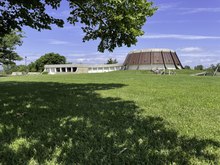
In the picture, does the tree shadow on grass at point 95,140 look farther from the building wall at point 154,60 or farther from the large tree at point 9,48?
the building wall at point 154,60

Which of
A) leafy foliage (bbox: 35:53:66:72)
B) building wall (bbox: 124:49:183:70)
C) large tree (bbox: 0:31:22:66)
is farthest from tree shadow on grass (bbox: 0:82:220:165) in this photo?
leafy foliage (bbox: 35:53:66:72)

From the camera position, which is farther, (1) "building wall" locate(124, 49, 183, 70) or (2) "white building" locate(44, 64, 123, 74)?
(2) "white building" locate(44, 64, 123, 74)

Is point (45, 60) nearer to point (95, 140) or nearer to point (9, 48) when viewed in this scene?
point (9, 48)

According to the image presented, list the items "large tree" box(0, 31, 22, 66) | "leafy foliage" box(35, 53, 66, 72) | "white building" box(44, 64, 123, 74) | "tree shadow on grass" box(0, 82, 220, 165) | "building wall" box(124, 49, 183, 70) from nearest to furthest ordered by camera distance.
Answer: "tree shadow on grass" box(0, 82, 220, 165) → "large tree" box(0, 31, 22, 66) → "building wall" box(124, 49, 183, 70) → "white building" box(44, 64, 123, 74) → "leafy foliage" box(35, 53, 66, 72)

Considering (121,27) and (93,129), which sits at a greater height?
(121,27)

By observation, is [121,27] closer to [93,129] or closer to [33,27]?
[33,27]

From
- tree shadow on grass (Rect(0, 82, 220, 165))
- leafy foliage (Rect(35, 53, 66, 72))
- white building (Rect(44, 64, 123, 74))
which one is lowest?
tree shadow on grass (Rect(0, 82, 220, 165))

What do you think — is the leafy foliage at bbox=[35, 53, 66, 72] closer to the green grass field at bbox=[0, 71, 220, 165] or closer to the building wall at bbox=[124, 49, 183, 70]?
the building wall at bbox=[124, 49, 183, 70]

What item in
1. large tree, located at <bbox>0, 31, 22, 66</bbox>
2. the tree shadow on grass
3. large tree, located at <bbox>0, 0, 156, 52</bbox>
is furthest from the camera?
large tree, located at <bbox>0, 31, 22, 66</bbox>

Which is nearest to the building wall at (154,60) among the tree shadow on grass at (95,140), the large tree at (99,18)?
the large tree at (99,18)

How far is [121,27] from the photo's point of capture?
12.4 meters

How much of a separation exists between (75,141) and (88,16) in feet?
35.7

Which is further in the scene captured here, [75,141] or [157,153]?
[75,141]

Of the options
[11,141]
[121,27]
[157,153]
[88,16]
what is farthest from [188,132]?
[88,16]
